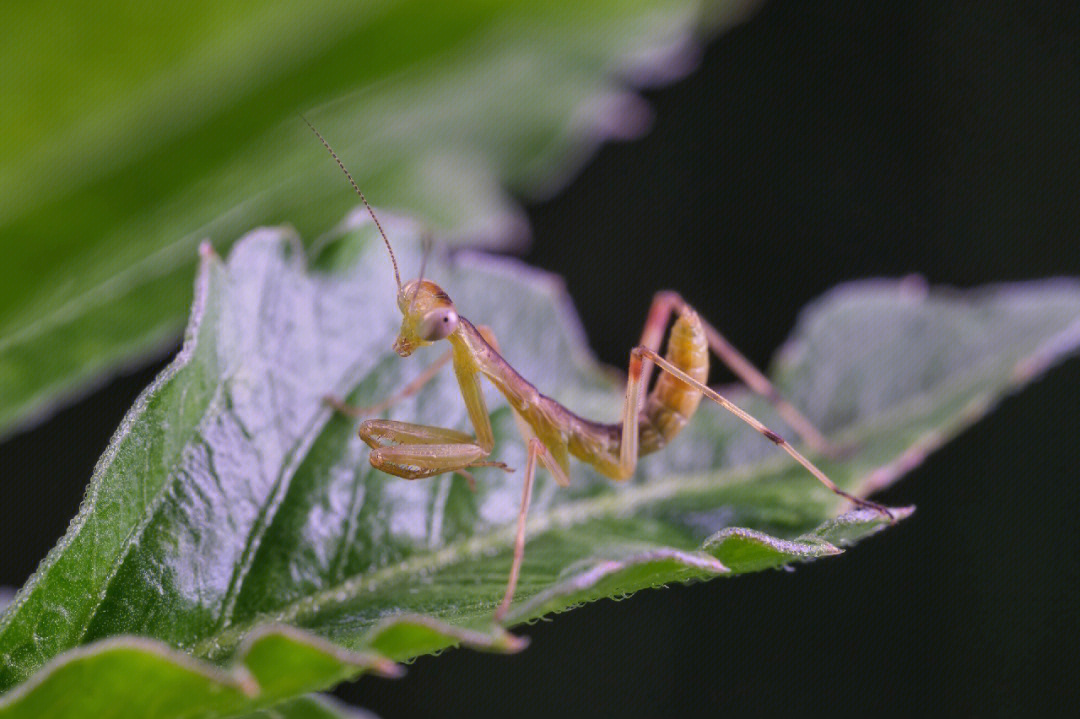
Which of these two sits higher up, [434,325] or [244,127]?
[244,127]

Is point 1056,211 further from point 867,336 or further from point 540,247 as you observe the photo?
point 867,336

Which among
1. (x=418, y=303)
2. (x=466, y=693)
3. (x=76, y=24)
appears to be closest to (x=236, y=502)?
(x=418, y=303)

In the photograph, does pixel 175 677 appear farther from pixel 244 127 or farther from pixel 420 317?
pixel 244 127

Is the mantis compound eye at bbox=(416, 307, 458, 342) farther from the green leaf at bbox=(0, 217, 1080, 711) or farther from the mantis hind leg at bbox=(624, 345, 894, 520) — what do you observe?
the mantis hind leg at bbox=(624, 345, 894, 520)

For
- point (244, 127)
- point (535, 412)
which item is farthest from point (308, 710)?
point (244, 127)

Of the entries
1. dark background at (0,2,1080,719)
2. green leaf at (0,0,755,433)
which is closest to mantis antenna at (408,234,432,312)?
green leaf at (0,0,755,433)

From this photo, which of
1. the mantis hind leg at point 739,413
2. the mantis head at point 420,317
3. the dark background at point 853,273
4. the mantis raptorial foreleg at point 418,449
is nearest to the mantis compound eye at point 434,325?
the mantis head at point 420,317
